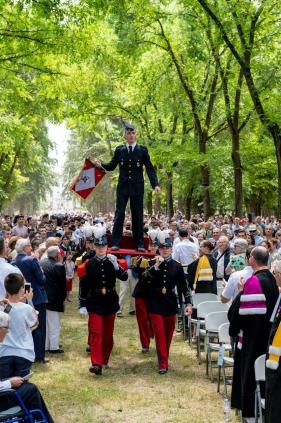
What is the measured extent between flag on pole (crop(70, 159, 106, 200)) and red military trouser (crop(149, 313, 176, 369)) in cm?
243

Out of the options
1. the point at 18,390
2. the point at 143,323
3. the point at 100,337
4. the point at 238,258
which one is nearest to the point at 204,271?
the point at 238,258

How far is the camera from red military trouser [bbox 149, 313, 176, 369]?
979cm

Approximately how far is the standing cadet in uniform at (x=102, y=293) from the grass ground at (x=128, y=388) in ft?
2.03

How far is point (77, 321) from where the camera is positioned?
1391cm

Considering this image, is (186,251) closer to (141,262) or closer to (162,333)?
(162,333)

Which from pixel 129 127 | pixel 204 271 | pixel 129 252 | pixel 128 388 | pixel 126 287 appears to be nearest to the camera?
pixel 128 388

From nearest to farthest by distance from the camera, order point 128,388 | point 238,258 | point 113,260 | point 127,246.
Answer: point 128,388 → point 113,260 → point 238,258 → point 127,246

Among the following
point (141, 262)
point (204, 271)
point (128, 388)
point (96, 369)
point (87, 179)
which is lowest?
point (128, 388)

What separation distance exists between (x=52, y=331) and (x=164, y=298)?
252 cm

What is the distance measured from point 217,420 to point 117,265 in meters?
3.36

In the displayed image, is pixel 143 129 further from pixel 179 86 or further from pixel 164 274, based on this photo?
pixel 164 274

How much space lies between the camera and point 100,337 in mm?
9695

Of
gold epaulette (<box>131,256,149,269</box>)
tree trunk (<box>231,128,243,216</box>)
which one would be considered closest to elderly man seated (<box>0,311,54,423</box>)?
gold epaulette (<box>131,256,149,269</box>)

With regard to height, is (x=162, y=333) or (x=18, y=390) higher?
(x=18, y=390)
